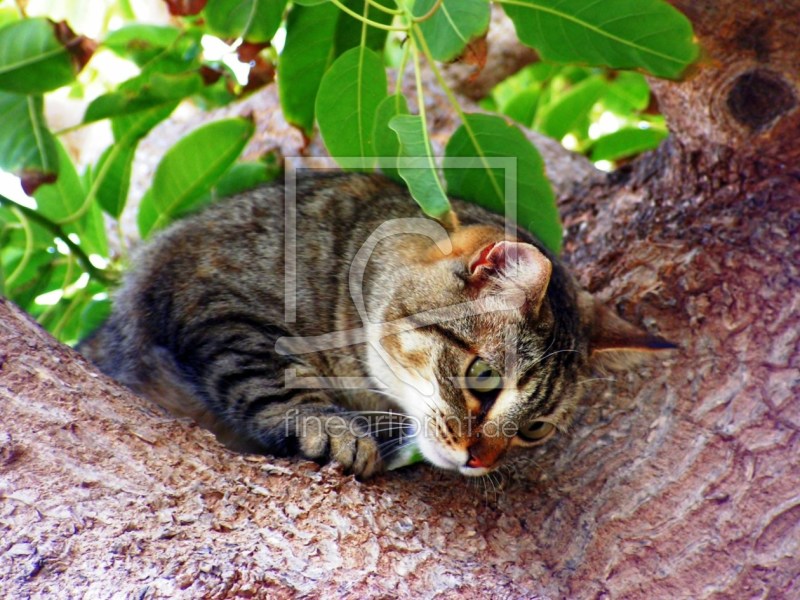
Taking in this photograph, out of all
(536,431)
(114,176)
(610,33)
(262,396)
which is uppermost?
(610,33)

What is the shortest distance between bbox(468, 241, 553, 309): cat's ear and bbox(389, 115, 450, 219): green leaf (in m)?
0.32

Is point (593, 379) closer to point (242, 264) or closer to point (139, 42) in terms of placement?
point (242, 264)

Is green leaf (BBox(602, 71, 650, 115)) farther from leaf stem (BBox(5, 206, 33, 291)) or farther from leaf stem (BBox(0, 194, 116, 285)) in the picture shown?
leaf stem (BBox(5, 206, 33, 291))

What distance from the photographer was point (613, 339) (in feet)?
8.12

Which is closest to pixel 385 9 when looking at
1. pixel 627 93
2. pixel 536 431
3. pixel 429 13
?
pixel 429 13

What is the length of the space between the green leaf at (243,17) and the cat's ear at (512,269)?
37.4 inches

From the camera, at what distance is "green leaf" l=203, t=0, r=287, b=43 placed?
7.79 feet

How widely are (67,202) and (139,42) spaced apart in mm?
775

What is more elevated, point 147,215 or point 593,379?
point 147,215

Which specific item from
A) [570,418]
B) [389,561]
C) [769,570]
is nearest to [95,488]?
[389,561]

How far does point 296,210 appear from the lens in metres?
2.92

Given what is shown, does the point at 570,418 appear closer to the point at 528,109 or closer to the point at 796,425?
the point at 796,425

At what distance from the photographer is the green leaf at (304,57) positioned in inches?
103

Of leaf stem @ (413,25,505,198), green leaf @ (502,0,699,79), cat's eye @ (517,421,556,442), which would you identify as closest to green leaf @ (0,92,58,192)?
leaf stem @ (413,25,505,198)
